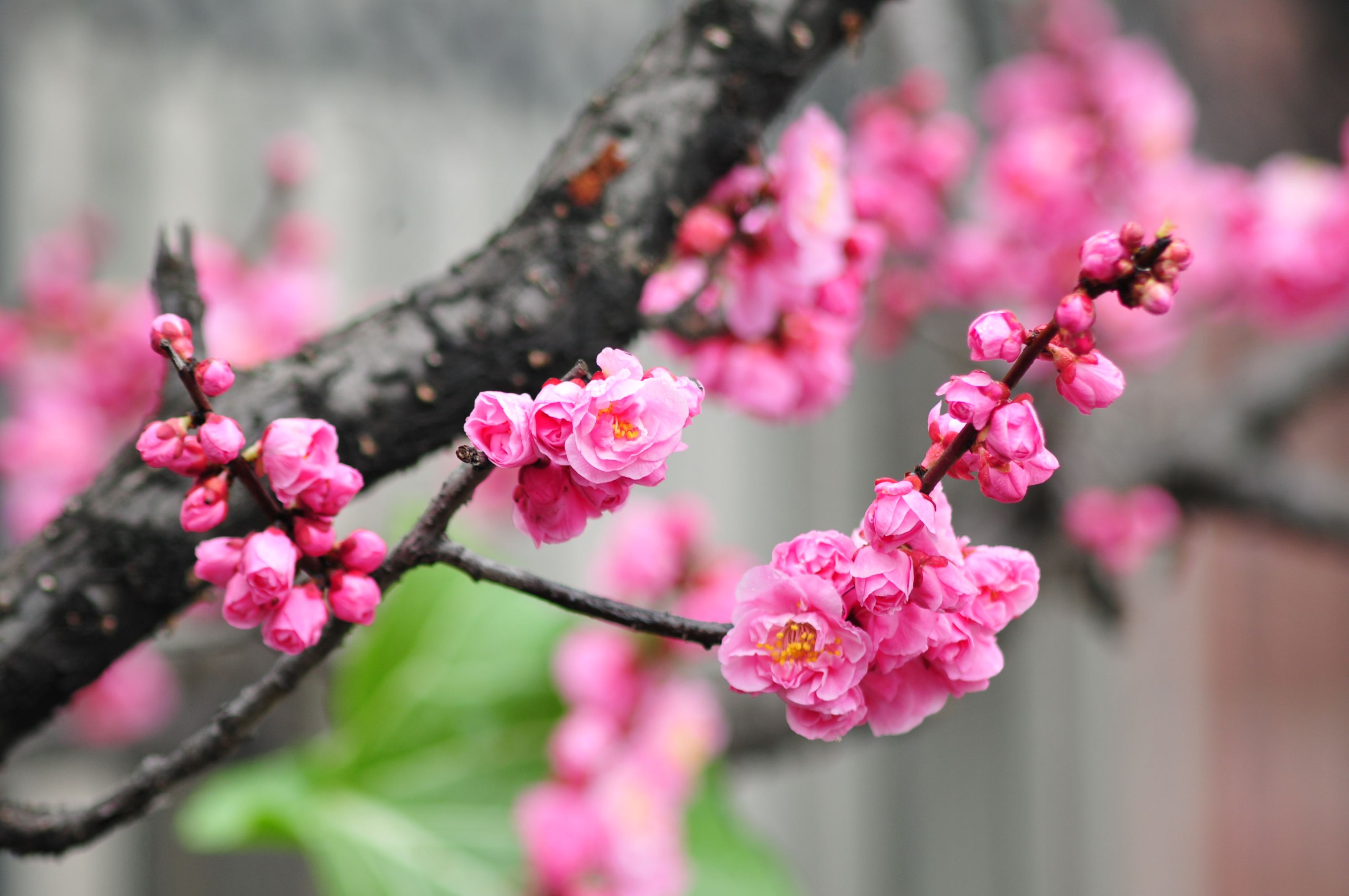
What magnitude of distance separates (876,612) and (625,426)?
0.07 m

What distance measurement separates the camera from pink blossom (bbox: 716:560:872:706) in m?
0.21

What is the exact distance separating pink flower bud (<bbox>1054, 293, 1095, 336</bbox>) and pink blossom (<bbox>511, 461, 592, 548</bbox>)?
0.34 ft

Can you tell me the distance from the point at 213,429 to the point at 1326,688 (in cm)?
185

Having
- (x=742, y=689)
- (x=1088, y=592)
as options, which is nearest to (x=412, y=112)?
(x=1088, y=592)

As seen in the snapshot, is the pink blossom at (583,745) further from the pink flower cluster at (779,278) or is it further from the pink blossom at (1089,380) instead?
the pink blossom at (1089,380)

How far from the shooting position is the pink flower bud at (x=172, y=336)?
22 centimetres

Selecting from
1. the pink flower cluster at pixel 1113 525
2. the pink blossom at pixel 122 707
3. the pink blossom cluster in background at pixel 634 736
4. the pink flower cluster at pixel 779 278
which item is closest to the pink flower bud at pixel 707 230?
the pink flower cluster at pixel 779 278

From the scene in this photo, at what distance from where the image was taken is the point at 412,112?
1.22 metres

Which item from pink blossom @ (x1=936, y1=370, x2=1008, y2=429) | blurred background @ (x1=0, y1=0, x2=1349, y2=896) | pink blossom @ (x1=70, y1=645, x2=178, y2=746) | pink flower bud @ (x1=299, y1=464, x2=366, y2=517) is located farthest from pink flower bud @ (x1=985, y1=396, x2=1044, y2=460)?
pink blossom @ (x1=70, y1=645, x2=178, y2=746)

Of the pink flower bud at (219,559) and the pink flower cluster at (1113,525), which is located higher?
the pink flower cluster at (1113,525)

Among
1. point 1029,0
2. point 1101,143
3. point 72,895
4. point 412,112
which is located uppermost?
point 1029,0

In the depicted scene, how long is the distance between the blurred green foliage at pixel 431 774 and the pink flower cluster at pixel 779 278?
0.41m

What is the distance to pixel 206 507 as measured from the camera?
0.22m

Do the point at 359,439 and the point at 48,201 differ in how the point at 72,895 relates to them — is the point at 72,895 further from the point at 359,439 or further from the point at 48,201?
the point at 359,439
